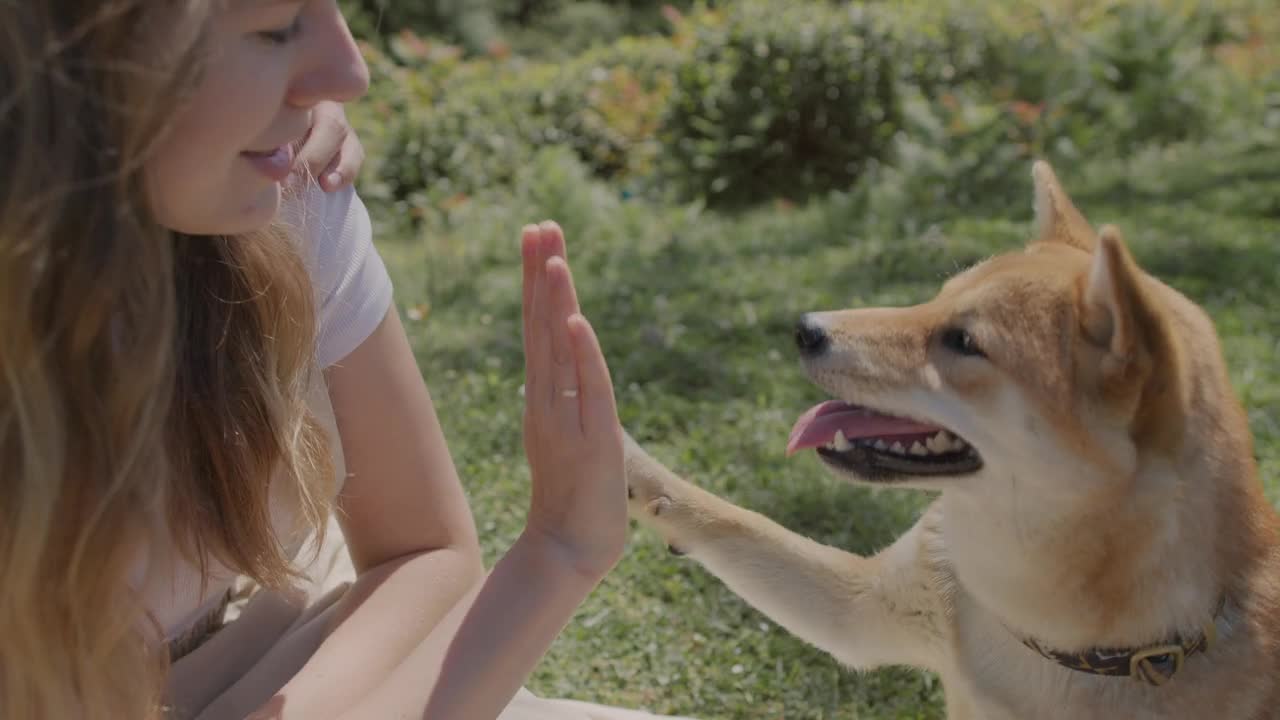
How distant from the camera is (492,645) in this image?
1.69 meters

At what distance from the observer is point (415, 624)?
1.98 meters

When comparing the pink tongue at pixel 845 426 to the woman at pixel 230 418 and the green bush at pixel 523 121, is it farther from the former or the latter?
the green bush at pixel 523 121

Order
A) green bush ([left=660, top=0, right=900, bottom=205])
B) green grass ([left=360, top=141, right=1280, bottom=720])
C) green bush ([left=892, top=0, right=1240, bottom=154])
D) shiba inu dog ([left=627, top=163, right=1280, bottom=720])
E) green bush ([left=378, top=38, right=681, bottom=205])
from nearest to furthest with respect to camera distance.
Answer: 1. shiba inu dog ([left=627, top=163, right=1280, bottom=720])
2. green grass ([left=360, top=141, right=1280, bottom=720])
3. green bush ([left=660, top=0, right=900, bottom=205])
4. green bush ([left=378, top=38, right=681, bottom=205])
5. green bush ([left=892, top=0, right=1240, bottom=154])

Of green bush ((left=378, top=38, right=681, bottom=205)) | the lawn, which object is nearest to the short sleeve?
the lawn

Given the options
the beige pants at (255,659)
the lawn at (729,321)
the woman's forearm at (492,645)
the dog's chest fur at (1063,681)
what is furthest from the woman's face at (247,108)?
the lawn at (729,321)

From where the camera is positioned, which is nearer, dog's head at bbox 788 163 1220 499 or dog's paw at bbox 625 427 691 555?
dog's head at bbox 788 163 1220 499

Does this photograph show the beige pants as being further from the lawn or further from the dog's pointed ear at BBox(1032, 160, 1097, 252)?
the dog's pointed ear at BBox(1032, 160, 1097, 252)

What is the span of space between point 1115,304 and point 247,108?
4.17 ft

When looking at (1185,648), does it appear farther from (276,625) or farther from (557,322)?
(276,625)

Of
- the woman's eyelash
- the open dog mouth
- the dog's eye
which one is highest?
the woman's eyelash

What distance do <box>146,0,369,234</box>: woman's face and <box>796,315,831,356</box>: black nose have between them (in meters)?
1.01

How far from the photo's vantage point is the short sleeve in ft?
6.63

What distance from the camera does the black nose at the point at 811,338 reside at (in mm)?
2324

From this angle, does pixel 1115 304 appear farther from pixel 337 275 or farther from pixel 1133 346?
pixel 337 275
